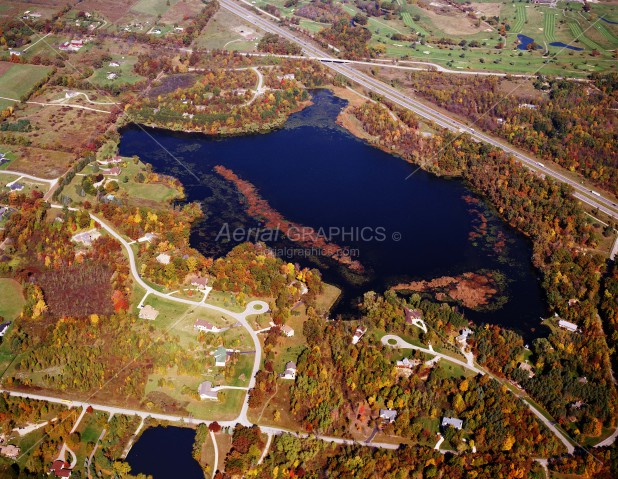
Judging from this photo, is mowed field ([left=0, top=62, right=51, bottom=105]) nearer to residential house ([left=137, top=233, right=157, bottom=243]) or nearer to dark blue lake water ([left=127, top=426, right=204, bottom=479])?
residential house ([left=137, top=233, right=157, bottom=243])

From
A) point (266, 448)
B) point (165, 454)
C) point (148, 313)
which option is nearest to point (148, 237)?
point (148, 313)

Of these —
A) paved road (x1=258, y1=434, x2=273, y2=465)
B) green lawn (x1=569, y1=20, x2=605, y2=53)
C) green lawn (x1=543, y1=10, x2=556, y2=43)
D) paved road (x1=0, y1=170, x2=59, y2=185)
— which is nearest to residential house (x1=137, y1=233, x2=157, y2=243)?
paved road (x1=0, y1=170, x2=59, y2=185)

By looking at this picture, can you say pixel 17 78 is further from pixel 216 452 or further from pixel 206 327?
pixel 216 452

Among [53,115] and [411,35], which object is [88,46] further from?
[411,35]

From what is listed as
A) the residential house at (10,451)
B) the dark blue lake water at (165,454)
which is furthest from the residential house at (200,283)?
the residential house at (10,451)

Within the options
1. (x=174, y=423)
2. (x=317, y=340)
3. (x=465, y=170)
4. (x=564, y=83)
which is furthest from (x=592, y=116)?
(x=174, y=423)

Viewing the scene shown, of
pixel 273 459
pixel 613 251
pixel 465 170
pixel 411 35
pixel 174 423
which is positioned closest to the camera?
pixel 273 459

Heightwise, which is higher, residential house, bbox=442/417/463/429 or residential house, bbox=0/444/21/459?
residential house, bbox=442/417/463/429
